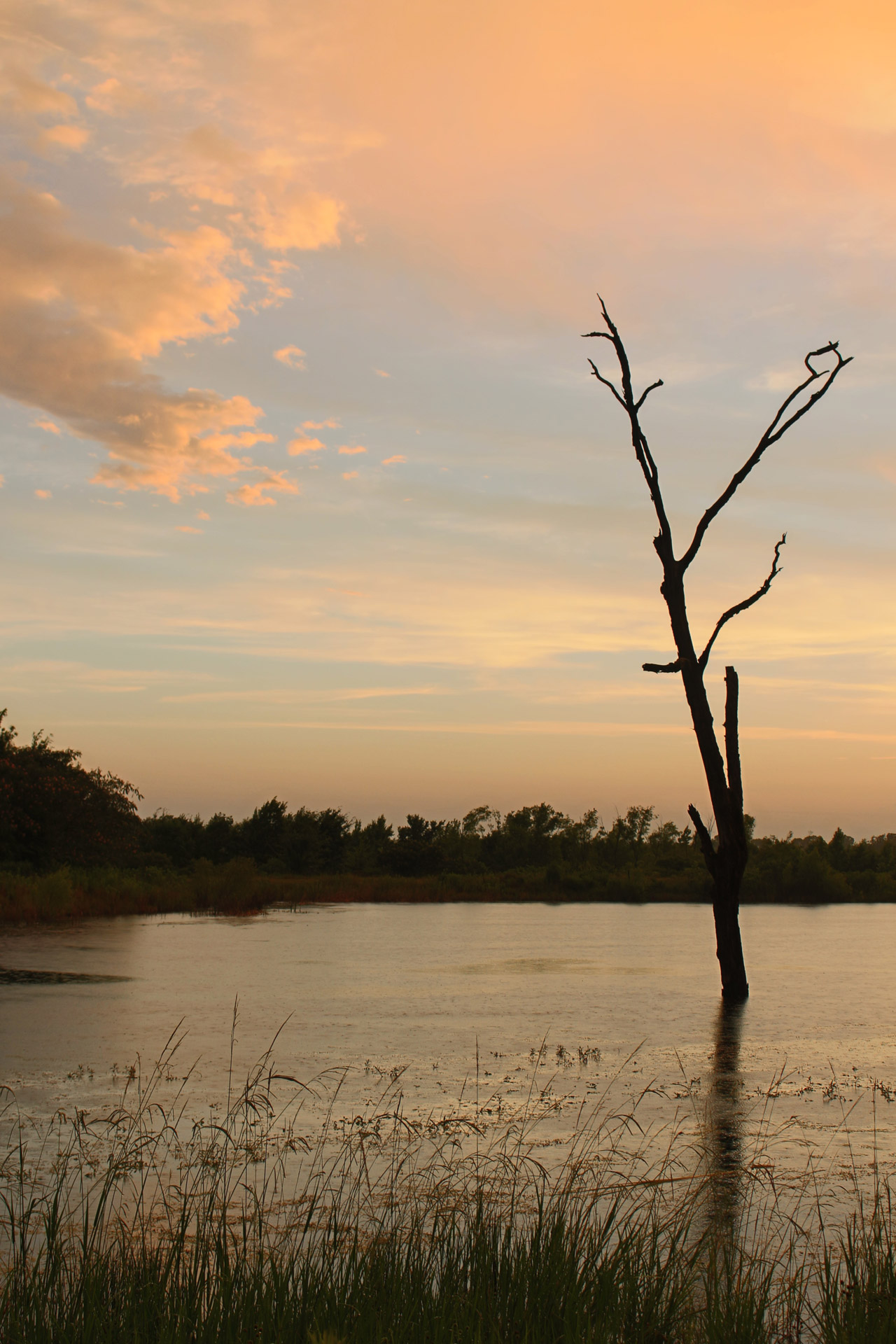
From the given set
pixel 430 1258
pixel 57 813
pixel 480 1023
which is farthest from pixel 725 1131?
pixel 57 813

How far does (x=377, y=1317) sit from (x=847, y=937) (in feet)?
86.6

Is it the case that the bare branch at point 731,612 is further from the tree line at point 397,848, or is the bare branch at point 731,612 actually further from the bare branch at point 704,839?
the tree line at point 397,848

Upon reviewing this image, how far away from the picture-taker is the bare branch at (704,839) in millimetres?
11344

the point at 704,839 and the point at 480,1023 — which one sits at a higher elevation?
the point at 704,839

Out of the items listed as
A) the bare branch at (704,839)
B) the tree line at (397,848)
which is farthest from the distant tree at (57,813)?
the bare branch at (704,839)

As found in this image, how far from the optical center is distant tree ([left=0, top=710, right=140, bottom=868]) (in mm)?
30938

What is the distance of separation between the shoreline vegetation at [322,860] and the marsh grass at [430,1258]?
7498mm

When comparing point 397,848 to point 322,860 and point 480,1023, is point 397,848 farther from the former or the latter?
point 480,1023

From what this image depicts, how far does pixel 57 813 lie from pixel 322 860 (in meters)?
34.0

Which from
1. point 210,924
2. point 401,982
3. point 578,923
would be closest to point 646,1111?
point 401,982

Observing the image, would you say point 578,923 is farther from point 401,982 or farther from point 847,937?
point 401,982

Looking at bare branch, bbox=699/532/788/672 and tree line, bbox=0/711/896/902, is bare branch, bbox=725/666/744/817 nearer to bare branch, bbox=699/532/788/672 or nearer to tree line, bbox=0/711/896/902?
bare branch, bbox=699/532/788/672

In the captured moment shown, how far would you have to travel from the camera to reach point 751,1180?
209 inches

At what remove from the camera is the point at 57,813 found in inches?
1248
